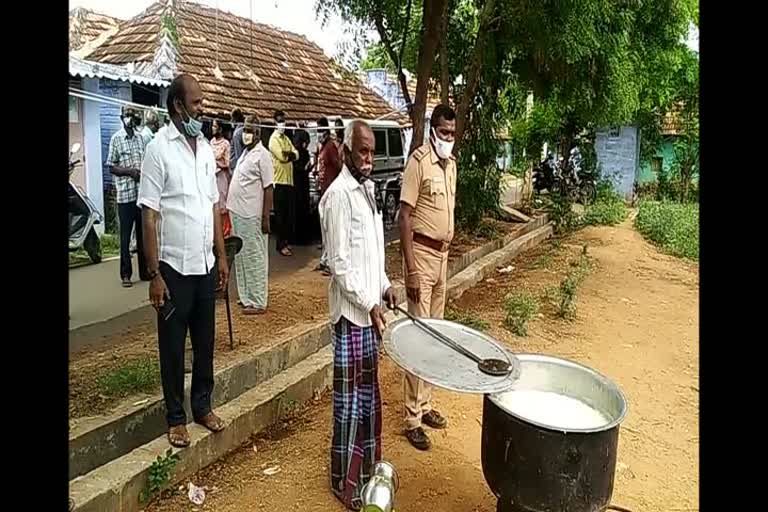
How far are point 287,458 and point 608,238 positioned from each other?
438 inches

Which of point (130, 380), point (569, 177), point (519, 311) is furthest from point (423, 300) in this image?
point (569, 177)

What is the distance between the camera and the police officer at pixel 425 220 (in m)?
4.08

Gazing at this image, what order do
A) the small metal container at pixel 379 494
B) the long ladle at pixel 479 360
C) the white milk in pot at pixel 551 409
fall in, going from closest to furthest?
the small metal container at pixel 379 494 → the long ladle at pixel 479 360 → the white milk in pot at pixel 551 409

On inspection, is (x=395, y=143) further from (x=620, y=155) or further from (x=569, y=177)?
(x=620, y=155)

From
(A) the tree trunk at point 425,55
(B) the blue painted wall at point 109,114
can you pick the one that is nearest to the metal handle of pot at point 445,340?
(A) the tree trunk at point 425,55

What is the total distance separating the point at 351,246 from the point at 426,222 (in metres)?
1.00

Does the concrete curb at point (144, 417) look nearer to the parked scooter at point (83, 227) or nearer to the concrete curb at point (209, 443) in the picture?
the concrete curb at point (209, 443)

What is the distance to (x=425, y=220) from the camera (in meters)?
4.13

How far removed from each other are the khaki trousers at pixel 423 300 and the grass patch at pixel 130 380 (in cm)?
167

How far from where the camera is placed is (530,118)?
19.6 meters

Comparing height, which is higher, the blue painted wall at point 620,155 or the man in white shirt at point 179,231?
the blue painted wall at point 620,155

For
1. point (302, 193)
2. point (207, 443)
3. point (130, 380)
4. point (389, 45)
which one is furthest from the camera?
point (302, 193)
